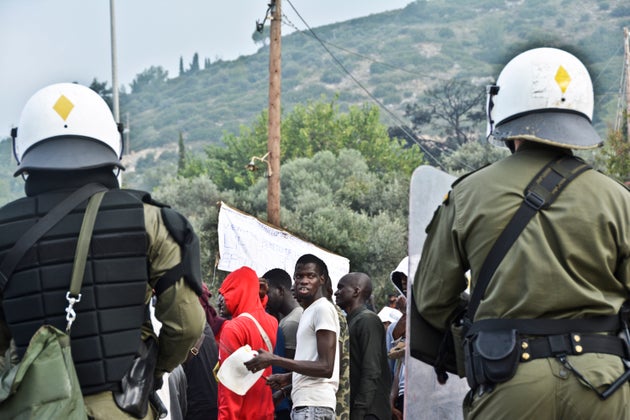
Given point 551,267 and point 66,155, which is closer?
point 551,267

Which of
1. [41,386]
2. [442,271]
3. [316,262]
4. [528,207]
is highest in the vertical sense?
[528,207]

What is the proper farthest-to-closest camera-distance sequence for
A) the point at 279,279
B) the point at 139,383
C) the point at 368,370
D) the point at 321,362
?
the point at 279,279, the point at 368,370, the point at 321,362, the point at 139,383

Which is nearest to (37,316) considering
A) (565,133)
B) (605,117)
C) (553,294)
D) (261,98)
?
(553,294)

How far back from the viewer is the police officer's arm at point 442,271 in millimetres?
3820

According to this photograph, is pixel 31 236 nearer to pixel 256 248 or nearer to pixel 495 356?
pixel 495 356

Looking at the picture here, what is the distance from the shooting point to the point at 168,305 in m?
3.87

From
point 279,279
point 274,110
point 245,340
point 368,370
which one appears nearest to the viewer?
point 368,370

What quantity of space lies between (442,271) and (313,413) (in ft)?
9.81

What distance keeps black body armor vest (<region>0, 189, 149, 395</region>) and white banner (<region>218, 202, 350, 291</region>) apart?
43.4ft

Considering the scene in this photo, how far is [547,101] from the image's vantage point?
3855 mm

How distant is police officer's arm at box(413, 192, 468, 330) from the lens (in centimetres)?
382

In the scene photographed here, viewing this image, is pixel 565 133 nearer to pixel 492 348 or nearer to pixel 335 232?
pixel 492 348

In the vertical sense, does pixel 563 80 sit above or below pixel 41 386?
above

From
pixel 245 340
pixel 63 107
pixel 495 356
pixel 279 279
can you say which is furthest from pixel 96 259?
pixel 279 279
